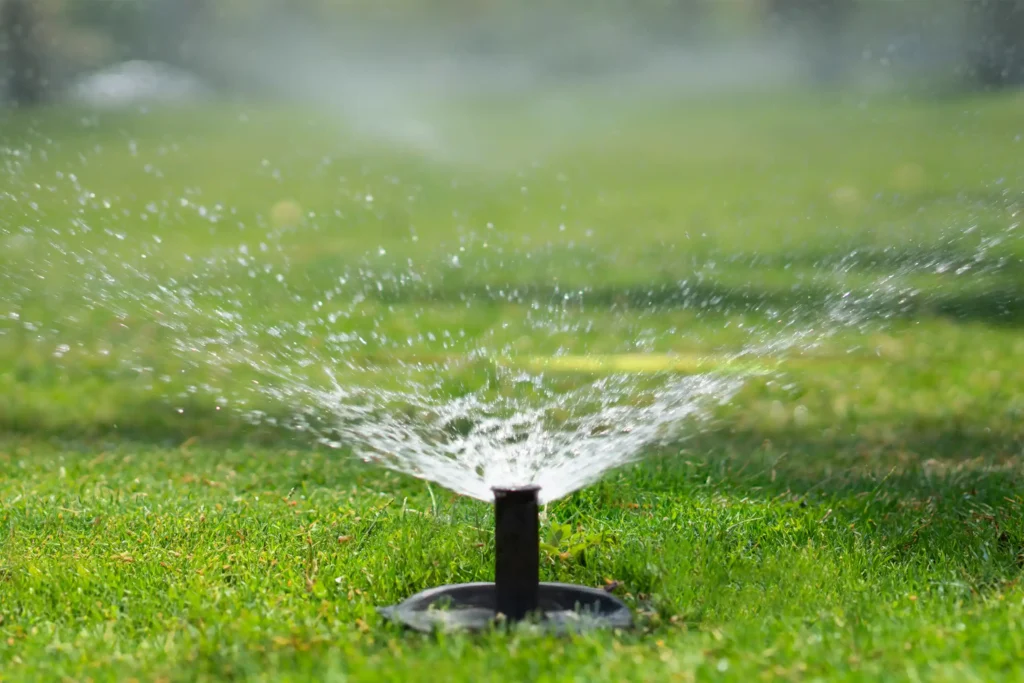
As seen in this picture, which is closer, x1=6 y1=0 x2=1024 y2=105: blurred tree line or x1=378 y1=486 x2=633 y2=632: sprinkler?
x1=378 y1=486 x2=633 y2=632: sprinkler

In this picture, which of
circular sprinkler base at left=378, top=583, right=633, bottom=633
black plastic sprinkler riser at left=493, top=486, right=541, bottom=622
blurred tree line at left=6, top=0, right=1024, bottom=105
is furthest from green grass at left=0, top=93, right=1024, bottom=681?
blurred tree line at left=6, top=0, right=1024, bottom=105

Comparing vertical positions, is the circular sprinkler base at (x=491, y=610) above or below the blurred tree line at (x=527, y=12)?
below

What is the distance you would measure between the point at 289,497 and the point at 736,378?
3.20 meters

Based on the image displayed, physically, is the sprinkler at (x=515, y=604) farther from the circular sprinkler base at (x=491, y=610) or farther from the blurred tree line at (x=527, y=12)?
the blurred tree line at (x=527, y=12)

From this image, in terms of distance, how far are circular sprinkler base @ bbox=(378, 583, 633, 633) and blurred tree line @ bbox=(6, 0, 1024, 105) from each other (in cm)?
1140

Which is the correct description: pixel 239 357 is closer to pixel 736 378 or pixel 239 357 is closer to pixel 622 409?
pixel 736 378

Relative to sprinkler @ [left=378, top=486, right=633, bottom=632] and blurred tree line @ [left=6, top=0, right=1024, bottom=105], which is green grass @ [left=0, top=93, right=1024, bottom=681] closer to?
sprinkler @ [left=378, top=486, right=633, bottom=632]

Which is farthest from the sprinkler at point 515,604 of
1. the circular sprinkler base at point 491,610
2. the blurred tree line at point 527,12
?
the blurred tree line at point 527,12

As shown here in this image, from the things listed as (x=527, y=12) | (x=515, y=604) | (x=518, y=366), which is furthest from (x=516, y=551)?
(x=527, y=12)

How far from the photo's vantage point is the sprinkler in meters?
3.61

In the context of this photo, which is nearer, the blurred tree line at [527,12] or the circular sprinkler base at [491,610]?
the circular sprinkler base at [491,610]

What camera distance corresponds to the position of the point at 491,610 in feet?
12.5

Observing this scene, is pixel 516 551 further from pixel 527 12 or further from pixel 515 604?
pixel 527 12

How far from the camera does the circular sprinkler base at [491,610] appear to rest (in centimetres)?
357
